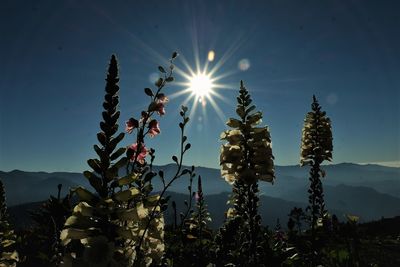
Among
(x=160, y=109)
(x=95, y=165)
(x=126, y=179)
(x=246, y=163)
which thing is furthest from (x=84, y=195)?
(x=246, y=163)

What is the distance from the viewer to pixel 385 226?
114 ft

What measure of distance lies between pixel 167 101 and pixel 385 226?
115ft

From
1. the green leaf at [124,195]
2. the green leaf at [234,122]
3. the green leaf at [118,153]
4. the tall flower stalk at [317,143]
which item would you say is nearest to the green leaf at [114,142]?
the green leaf at [118,153]

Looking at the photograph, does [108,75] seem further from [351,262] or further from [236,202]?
[236,202]

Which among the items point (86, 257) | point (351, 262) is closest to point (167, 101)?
point (86, 257)

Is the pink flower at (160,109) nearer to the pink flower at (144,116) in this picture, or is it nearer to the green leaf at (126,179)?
the pink flower at (144,116)

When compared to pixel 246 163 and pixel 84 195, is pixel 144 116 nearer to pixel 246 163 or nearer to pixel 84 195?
pixel 84 195

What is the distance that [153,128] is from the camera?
538cm

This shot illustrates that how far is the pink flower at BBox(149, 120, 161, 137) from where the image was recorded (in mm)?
5078

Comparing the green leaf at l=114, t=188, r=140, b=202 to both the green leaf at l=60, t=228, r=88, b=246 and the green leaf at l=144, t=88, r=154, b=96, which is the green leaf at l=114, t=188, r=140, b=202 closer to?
the green leaf at l=60, t=228, r=88, b=246

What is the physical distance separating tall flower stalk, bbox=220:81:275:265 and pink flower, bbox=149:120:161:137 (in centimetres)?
386

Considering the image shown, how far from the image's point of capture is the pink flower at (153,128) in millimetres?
5078

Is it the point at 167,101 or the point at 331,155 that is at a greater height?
the point at 331,155

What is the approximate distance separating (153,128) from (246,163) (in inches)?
180
